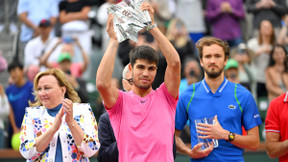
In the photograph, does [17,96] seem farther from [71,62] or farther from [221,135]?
[221,135]

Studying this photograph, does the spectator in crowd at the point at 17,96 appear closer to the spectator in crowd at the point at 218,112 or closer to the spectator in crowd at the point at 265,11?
the spectator in crowd at the point at 218,112

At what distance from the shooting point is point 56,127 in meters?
4.98

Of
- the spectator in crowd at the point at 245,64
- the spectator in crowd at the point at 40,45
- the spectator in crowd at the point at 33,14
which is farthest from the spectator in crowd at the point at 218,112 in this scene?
the spectator in crowd at the point at 33,14

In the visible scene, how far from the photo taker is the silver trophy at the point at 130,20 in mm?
4769

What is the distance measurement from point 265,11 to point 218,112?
707 centimetres

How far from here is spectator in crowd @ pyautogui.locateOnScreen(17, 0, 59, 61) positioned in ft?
38.7

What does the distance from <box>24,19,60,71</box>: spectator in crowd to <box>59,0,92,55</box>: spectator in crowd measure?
0.57m

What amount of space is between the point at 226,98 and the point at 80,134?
5.19 ft

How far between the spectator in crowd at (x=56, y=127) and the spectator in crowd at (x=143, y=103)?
0.38m

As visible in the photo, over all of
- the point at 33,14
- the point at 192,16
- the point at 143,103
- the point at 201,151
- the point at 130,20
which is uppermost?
the point at 33,14

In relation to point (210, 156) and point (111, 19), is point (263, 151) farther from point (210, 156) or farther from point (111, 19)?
point (111, 19)

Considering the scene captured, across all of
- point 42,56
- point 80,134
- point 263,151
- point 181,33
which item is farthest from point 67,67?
point 80,134

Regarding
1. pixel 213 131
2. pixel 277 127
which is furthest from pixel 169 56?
pixel 277 127

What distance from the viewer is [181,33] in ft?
34.9
